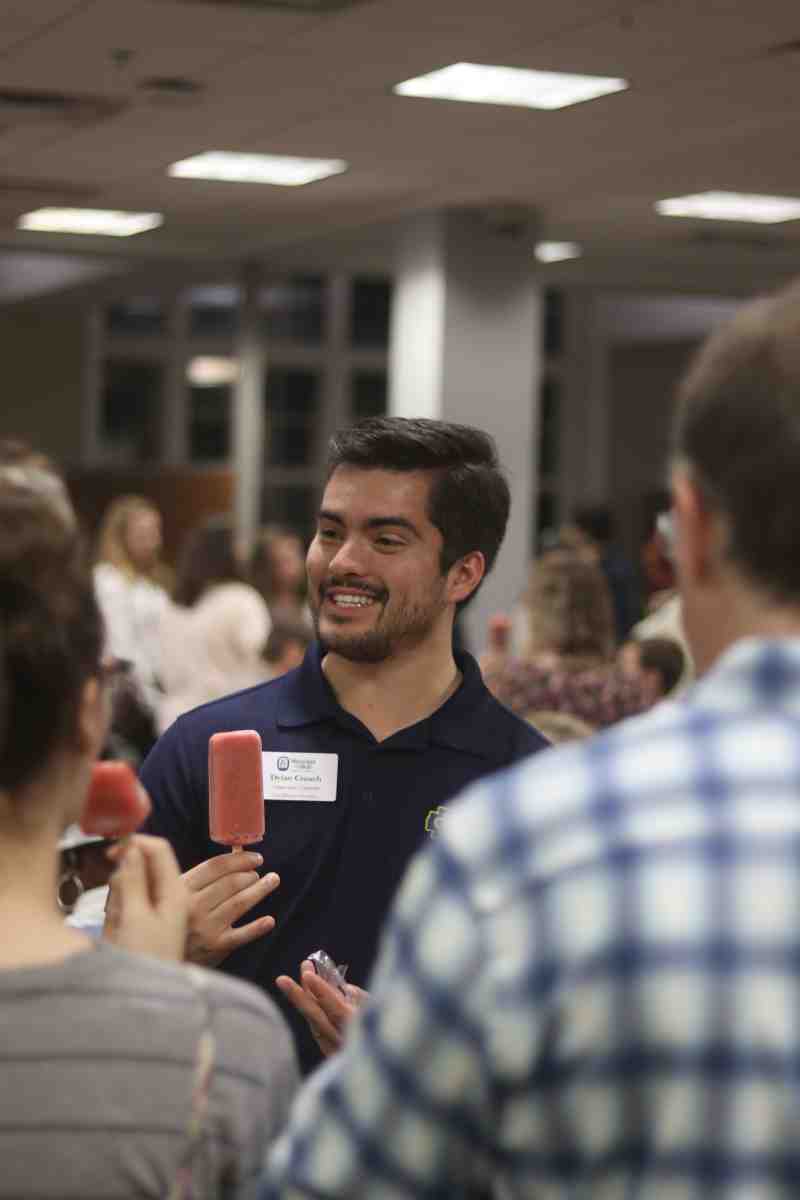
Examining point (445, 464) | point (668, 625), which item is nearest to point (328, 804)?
point (445, 464)

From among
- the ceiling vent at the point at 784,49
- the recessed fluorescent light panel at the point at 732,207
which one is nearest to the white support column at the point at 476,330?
the recessed fluorescent light panel at the point at 732,207

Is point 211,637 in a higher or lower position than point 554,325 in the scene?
lower

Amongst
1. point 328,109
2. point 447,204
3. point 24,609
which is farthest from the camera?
point 447,204

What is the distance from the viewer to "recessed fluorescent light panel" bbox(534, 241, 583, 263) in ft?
41.7

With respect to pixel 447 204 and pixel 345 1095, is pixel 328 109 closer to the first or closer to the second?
pixel 447 204

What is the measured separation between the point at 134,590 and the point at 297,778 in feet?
21.0

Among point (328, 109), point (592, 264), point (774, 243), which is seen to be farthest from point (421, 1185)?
point (592, 264)

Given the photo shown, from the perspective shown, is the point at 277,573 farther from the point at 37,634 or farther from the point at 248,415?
the point at 37,634

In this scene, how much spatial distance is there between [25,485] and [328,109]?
7089 millimetres

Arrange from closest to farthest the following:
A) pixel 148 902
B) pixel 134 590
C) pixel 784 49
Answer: pixel 148 902, pixel 784 49, pixel 134 590

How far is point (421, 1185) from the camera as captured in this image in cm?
112

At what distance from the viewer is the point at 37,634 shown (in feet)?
4.32

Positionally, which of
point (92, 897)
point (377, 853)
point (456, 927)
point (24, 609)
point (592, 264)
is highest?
point (592, 264)

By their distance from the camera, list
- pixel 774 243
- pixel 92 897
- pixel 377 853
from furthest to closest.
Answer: pixel 774 243 → pixel 92 897 → pixel 377 853
